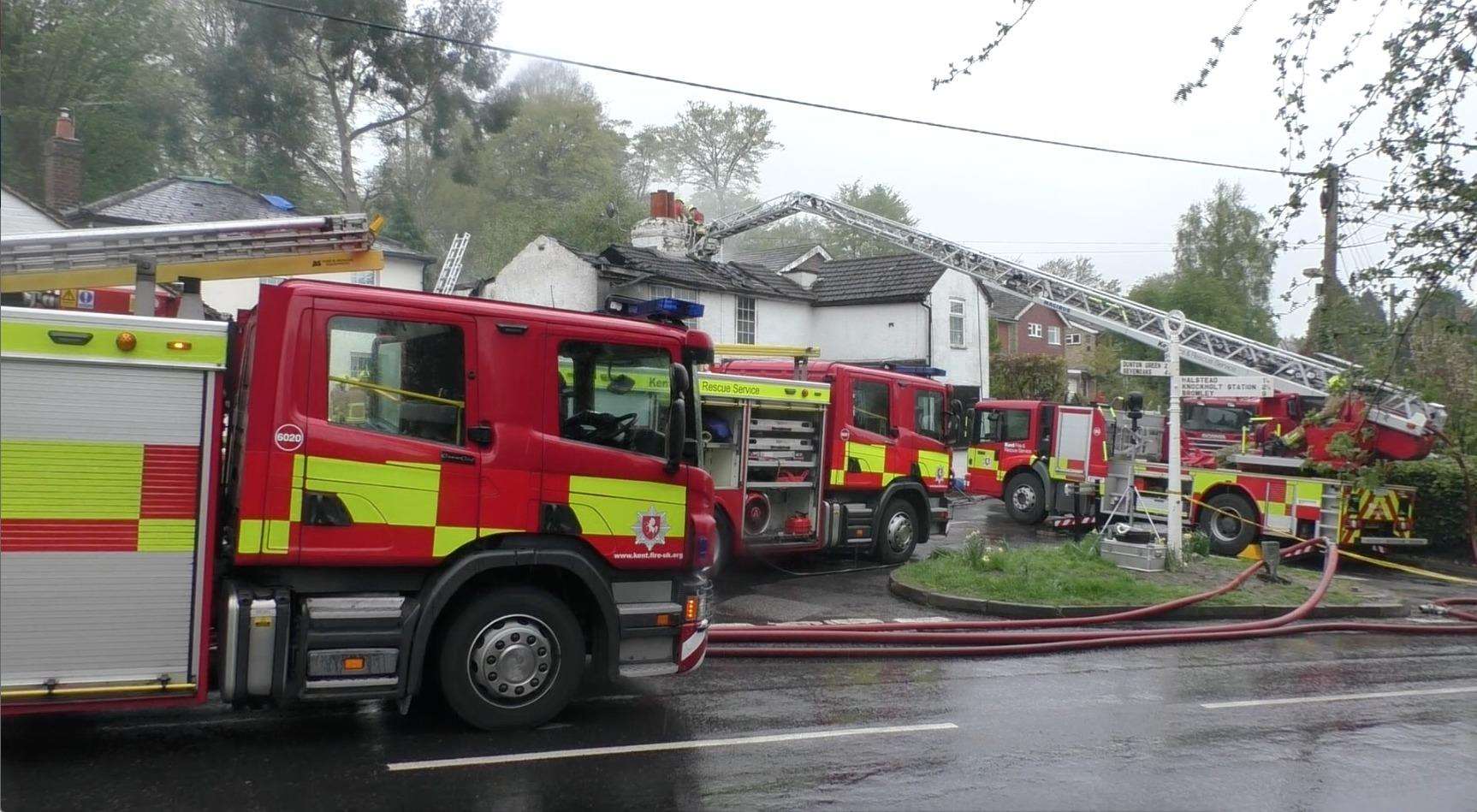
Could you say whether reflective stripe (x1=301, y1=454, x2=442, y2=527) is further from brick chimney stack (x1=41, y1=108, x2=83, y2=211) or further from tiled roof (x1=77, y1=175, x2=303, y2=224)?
brick chimney stack (x1=41, y1=108, x2=83, y2=211)

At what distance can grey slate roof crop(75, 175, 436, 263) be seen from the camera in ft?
69.1

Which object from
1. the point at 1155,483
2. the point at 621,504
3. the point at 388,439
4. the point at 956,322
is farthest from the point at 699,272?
the point at 388,439

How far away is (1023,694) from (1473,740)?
9.67 feet

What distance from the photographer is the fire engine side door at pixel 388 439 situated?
5887 millimetres

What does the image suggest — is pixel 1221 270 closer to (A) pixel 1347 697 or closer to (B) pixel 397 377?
(A) pixel 1347 697

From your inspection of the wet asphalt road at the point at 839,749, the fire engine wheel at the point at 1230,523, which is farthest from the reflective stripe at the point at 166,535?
the fire engine wheel at the point at 1230,523

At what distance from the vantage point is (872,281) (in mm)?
31656

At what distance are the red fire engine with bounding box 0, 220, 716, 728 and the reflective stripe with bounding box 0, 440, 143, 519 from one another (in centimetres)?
1

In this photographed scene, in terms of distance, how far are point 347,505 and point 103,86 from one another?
3482 centimetres

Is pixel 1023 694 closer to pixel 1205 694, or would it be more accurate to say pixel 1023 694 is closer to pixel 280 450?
pixel 1205 694

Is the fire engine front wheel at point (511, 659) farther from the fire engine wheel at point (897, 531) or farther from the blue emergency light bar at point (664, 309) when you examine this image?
the fire engine wheel at point (897, 531)

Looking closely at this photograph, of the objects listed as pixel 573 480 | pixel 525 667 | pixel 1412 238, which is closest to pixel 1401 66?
pixel 1412 238

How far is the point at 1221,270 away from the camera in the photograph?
5766cm

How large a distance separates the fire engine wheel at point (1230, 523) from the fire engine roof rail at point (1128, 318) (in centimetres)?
239
